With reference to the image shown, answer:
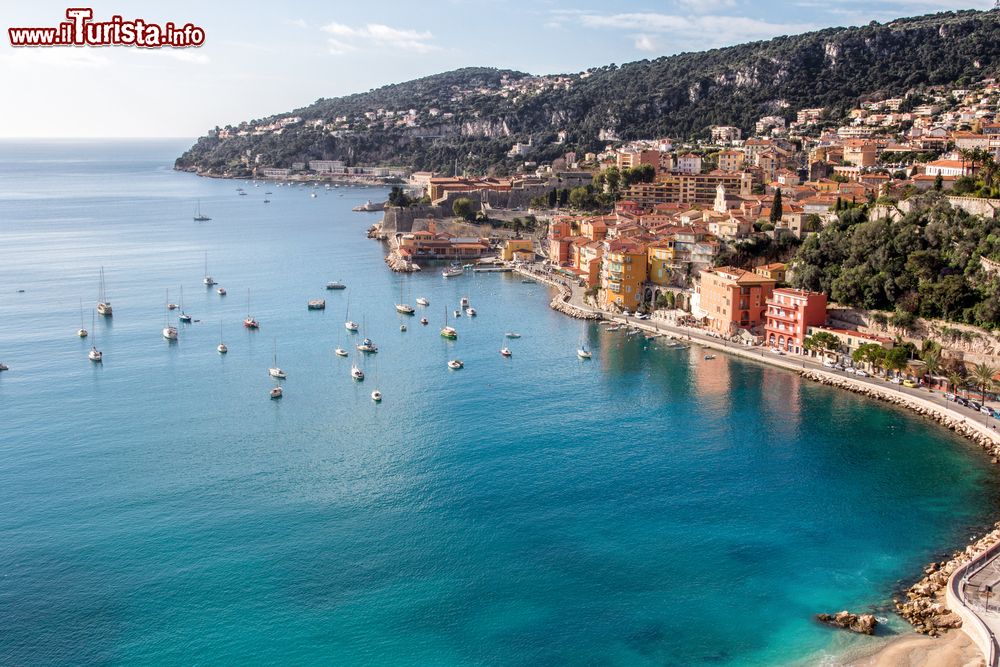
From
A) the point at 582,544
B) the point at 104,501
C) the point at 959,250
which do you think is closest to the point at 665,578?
the point at 582,544

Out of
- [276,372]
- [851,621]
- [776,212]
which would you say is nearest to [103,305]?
[276,372]

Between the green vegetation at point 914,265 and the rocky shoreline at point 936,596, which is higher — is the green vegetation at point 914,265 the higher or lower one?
the higher one

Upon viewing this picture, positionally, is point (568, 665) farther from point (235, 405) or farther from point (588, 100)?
point (588, 100)

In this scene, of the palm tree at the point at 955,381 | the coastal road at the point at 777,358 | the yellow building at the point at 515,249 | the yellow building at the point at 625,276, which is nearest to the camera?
the coastal road at the point at 777,358

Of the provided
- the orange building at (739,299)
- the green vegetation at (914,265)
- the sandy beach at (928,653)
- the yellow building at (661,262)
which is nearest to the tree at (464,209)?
the yellow building at (661,262)

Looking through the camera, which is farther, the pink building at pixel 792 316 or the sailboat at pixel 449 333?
the sailboat at pixel 449 333

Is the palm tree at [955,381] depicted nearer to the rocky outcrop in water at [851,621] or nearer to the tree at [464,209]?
the rocky outcrop in water at [851,621]
